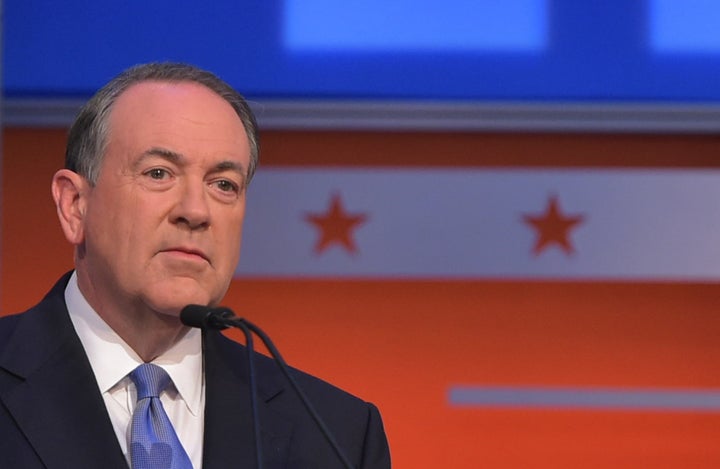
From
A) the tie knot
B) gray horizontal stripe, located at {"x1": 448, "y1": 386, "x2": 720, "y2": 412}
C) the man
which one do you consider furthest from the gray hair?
gray horizontal stripe, located at {"x1": 448, "y1": 386, "x2": 720, "y2": 412}

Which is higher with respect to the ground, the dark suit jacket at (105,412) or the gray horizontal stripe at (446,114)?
the gray horizontal stripe at (446,114)

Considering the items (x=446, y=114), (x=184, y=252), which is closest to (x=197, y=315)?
(x=184, y=252)

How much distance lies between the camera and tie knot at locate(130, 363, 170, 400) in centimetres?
161

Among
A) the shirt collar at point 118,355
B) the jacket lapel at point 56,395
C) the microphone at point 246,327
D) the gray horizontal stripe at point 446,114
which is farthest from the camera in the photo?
the gray horizontal stripe at point 446,114

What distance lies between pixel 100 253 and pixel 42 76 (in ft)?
2.89

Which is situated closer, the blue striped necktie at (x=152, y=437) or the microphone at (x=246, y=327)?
the microphone at (x=246, y=327)

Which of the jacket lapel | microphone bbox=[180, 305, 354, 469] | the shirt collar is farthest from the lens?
the shirt collar

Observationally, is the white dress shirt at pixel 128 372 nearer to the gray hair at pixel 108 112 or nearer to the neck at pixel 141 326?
the neck at pixel 141 326

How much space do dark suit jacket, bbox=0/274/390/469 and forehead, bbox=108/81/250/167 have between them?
27cm

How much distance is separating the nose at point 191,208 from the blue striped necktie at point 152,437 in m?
0.22

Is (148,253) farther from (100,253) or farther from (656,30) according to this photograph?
(656,30)

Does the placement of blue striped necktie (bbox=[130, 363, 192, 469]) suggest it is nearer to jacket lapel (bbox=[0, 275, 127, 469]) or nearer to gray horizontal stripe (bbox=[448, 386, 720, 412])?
jacket lapel (bbox=[0, 275, 127, 469])

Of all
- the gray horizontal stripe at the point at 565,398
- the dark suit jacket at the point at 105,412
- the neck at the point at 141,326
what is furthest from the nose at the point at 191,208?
the gray horizontal stripe at the point at 565,398

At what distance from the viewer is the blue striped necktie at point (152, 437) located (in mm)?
1530
